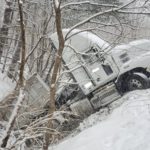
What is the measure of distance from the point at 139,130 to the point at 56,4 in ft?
11.5

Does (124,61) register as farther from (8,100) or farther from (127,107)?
(8,100)

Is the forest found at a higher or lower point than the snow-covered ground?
higher

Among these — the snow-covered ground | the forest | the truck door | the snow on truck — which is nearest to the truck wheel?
the snow on truck

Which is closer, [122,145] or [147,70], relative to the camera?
[122,145]

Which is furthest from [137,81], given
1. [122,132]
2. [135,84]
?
[122,132]

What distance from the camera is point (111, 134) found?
37.3 feet

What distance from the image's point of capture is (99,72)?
15195mm

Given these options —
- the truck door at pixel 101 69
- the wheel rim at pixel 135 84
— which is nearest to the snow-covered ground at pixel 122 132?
the wheel rim at pixel 135 84

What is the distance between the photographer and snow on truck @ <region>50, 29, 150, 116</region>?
15.0m

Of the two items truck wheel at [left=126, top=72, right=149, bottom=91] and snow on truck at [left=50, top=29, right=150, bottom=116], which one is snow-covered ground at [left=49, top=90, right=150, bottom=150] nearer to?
truck wheel at [left=126, top=72, right=149, bottom=91]

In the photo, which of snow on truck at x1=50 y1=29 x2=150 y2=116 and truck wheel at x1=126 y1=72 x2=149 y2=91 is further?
snow on truck at x1=50 y1=29 x2=150 y2=116

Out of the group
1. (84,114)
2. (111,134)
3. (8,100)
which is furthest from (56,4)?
(84,114)

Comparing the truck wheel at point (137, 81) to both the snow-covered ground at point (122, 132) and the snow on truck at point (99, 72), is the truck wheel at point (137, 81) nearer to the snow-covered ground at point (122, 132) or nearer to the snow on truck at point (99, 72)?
the snow on truck at point (99, 72)

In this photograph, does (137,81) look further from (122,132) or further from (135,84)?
(122,132)
